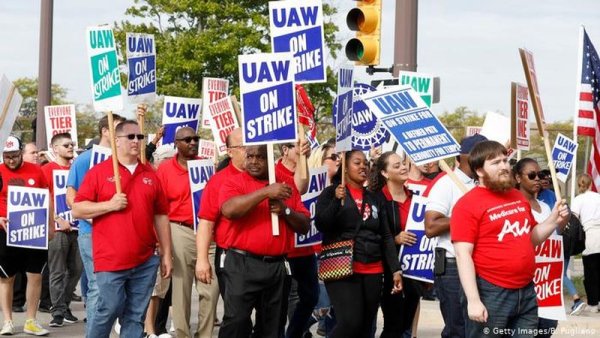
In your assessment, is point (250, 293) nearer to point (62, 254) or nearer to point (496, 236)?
point (496, 236)

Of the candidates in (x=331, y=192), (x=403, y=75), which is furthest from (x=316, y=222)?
(x=403, y=75)

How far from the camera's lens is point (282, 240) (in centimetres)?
884

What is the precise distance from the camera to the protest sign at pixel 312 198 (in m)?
10.9

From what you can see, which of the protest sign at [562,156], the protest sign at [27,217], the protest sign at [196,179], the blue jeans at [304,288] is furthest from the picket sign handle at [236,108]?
the protest sign at [562,156]

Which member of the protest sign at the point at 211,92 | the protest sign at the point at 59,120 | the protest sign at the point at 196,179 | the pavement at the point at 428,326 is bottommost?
the pavement at the point at 428,326

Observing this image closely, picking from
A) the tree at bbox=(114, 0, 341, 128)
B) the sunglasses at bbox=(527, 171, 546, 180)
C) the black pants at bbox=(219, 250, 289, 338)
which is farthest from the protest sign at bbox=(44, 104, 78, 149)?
the tree at bbox=(114, 0, 341, 128)

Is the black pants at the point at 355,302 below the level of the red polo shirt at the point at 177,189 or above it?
below

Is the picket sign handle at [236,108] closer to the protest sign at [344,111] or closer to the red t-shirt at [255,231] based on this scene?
the protest sign at [344,111]

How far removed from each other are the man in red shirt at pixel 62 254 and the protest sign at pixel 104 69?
3.69 metres

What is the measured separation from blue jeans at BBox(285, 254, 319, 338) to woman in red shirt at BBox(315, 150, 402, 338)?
1.38 meters

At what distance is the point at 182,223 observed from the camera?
1134cm

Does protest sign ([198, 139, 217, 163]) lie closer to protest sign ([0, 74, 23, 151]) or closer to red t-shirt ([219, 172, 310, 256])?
protest sign ([0, 74, 23, 151])

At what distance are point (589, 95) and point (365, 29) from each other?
2.67 m

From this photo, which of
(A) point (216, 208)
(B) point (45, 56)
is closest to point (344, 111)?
(A) point (216, 208)
